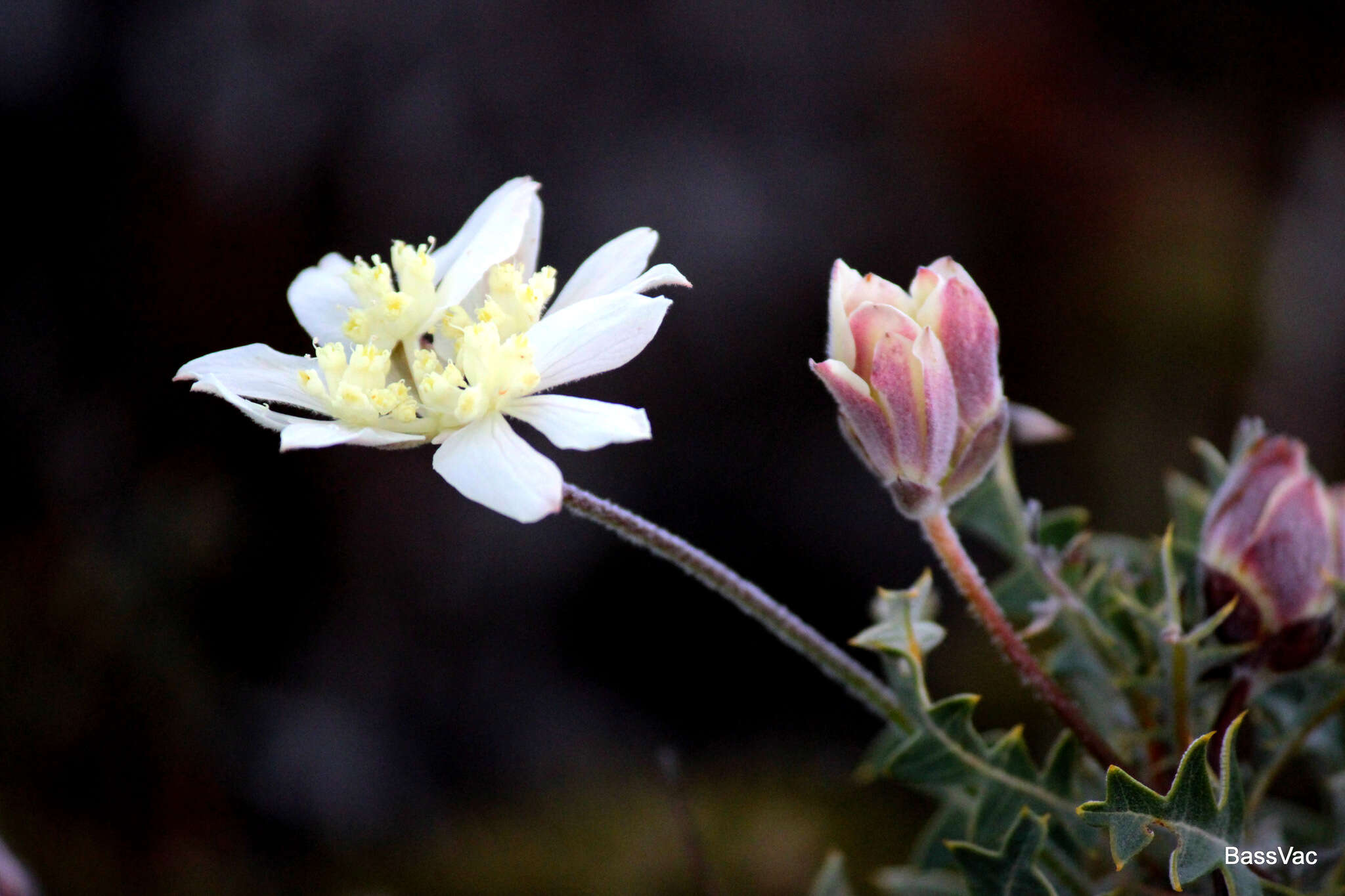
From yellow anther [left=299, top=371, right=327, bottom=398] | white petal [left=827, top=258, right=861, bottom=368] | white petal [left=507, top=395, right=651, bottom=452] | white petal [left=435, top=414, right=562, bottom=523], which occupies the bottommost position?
white petal [left=435, top=414, right=562, bottom=523]

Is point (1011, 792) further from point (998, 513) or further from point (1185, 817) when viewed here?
point (998, 513)

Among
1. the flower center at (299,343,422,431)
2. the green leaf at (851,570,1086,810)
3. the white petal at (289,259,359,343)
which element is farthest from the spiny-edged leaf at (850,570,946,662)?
the white petal at (289,259,359,343)

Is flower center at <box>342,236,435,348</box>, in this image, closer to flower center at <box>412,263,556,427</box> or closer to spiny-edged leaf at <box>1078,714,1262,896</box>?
flower center at <box>412,263,556,427</box>

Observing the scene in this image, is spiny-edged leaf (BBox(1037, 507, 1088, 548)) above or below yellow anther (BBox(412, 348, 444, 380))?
below

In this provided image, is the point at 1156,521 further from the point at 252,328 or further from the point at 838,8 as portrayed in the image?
the point at 252,328

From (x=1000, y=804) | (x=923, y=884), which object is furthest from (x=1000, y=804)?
(x=923, y=884)

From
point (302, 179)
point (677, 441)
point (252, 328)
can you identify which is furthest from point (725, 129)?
point (252, 328)
